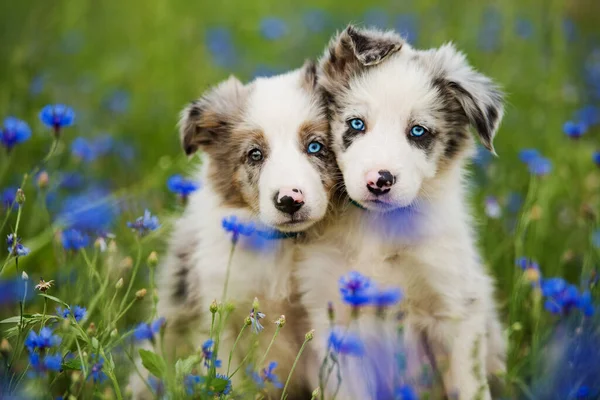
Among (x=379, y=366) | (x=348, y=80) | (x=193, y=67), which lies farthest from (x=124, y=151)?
(x=379, y=366)

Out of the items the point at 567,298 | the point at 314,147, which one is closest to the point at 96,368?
the point at 314,147

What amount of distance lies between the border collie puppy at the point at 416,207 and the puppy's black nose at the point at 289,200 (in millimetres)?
188

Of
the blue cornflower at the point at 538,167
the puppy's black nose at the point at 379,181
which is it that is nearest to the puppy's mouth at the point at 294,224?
the puppy's black nose at the point at 379,181

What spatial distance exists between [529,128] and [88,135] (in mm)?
3113

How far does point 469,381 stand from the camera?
3133 mm

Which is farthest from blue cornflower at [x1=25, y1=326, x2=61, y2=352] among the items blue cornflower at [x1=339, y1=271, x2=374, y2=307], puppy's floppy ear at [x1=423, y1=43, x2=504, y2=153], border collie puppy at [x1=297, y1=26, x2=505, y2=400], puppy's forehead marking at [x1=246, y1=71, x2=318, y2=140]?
puppy's floppy ear at [x1=423, y1=43, x2=504, y2=153]

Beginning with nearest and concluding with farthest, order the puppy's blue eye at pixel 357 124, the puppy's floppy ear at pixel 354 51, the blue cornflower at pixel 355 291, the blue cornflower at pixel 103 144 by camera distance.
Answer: the blue cornflower at pixel 355 291
the puppy's blue eye at pixel 357 124
the puppy's floppy ear at pixel 354 51
the blue cornflower at pixel 103 144

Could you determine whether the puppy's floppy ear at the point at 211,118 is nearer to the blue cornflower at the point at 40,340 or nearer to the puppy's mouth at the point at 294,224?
the puppy's mouth at the point at 294,224

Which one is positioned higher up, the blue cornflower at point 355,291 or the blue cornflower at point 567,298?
the blue cornflower at point 355,291

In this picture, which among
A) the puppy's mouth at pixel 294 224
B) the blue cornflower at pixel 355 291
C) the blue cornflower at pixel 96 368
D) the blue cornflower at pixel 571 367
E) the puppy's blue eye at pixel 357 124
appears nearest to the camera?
the blue cornflower at pixel 355 291

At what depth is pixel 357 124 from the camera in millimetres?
3229

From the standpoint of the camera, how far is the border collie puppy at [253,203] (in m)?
3.21

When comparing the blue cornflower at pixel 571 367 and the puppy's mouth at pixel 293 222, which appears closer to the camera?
the blue cornflower at pixel 571 367

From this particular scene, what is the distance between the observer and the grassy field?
290 centimetres
